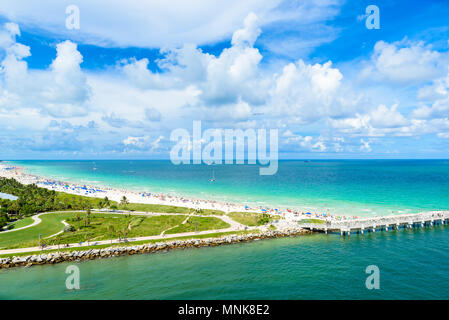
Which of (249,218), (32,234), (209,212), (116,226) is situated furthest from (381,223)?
(32,234)

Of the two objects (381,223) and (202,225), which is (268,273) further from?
(381,223)

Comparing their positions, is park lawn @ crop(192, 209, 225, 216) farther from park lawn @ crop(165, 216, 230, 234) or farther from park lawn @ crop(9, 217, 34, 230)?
park lawn @ crop(9, 217, 34, 230)

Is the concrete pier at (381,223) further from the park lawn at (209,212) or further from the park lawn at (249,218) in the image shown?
the park lawn at (209,212)

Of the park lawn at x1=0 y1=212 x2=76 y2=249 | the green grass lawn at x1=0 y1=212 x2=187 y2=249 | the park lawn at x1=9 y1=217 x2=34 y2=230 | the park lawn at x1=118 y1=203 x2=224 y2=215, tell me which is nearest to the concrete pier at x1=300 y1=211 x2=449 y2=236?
the park lawn at x1=118 y1=203 x2=224 y2=215

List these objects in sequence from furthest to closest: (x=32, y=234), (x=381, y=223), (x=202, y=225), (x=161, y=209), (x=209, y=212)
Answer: (x=161, y=209), (x=209, y=212), (x=381, y=223), (x=202, y=225), (x=32, y=234)

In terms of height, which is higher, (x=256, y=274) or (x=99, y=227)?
(x=99, y=227)

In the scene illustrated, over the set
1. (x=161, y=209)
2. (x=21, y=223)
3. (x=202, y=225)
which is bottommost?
(x=202, y=225)

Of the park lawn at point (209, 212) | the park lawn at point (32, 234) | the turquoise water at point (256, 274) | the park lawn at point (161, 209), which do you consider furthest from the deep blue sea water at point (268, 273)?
the park lawn at point (161, 209)
